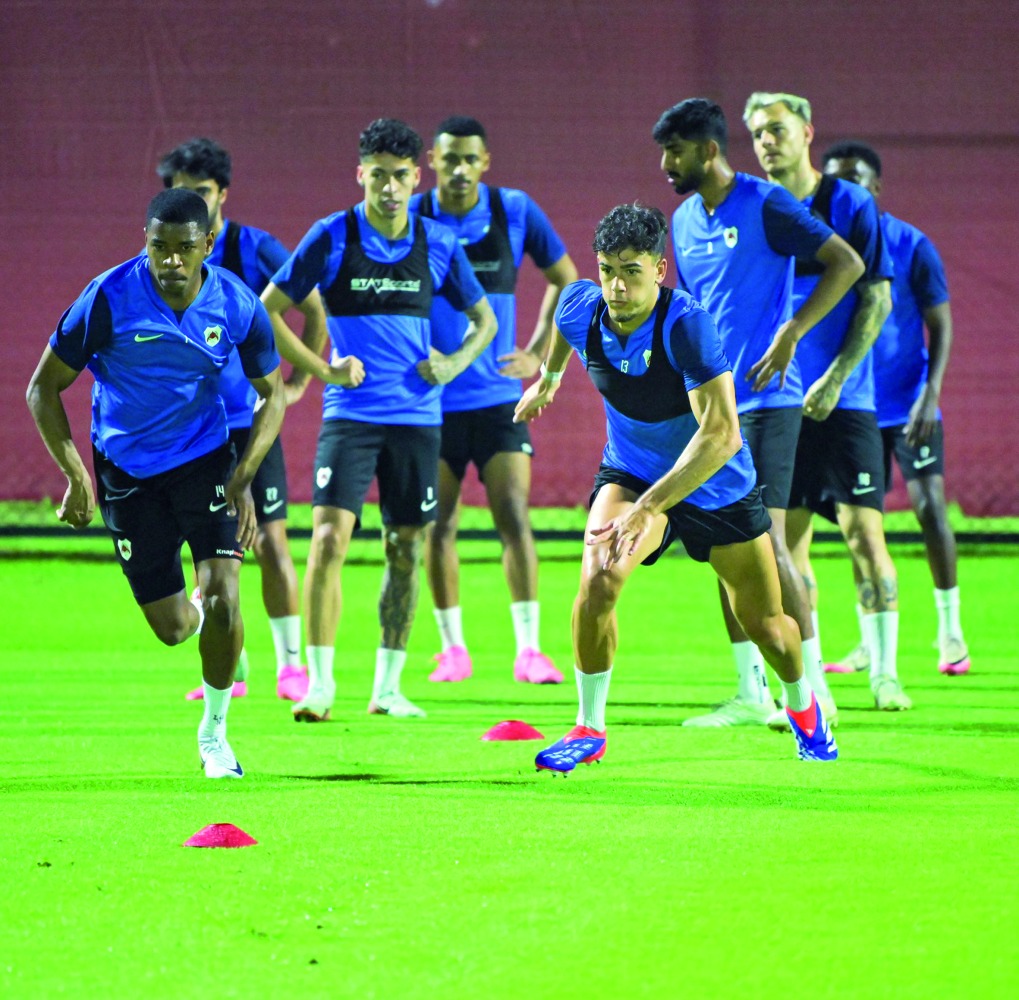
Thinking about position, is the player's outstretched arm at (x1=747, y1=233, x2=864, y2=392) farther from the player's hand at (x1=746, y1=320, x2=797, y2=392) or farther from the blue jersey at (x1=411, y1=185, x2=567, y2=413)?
the blue jersey at (x1=411, y1=185, x2=567, y2=413)

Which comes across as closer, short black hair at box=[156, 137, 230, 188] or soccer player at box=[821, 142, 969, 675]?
short black hair at box=[156, 137, 230, 188]

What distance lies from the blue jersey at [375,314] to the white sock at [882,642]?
1826mm

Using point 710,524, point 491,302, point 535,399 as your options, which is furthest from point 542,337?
point 710,524

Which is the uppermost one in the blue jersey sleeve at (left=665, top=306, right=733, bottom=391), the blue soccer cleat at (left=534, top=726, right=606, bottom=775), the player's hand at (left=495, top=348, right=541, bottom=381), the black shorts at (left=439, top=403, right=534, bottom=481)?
the blue jersey sleeve at (left=665, top=306, right=733, bottom=391)

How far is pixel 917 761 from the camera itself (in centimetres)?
505

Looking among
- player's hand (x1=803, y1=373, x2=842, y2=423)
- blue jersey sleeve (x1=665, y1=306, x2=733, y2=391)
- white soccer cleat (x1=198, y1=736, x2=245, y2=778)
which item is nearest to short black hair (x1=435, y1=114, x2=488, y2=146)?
player's hand (x1=803, y1=373, x2=842, y2=423)

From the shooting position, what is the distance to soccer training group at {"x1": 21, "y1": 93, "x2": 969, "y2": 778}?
15.6 ft

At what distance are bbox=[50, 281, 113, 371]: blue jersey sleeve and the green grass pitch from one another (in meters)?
1.21

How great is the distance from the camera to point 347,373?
20.3 feet

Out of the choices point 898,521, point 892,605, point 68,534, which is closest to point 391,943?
point 892,605

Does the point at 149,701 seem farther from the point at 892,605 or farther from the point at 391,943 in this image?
the point at 391,943

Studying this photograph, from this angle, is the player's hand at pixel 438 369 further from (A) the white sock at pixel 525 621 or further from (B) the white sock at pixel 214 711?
(B) the white sock at pixel 214 711

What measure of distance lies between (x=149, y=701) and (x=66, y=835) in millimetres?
2906

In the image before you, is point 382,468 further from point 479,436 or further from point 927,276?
point 927,276
